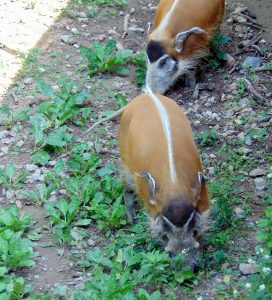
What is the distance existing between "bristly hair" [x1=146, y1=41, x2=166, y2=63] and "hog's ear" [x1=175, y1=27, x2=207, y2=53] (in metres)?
0.17

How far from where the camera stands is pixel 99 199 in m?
5.27

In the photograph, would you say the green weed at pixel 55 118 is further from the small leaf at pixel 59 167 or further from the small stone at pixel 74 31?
the small stone at pixel 74 31

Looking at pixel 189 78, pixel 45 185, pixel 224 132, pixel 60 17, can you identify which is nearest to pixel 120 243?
pixel 45 185

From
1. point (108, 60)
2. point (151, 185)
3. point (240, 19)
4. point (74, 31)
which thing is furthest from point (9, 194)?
point (240, 19)

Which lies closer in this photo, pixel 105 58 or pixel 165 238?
pixel 165 238

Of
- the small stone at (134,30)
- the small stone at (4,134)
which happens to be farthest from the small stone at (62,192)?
the small stone at (134,30)

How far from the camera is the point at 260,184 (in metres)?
5.33

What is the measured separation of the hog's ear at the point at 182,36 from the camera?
22.3ft

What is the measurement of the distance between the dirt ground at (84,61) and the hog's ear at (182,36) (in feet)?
1.07

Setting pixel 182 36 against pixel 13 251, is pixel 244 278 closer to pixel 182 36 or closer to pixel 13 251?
pixel 13 251

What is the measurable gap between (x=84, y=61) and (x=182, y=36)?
0.88 metres

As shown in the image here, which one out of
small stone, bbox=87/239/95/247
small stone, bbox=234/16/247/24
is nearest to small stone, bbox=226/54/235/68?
small stone, bbox=234/16/247/24

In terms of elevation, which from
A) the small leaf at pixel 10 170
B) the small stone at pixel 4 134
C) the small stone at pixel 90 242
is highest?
the small leaf at pixel 10 170

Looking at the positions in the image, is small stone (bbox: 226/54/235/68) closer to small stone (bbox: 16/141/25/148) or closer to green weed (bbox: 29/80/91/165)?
green weed (bbox: 29/80/91/165)
